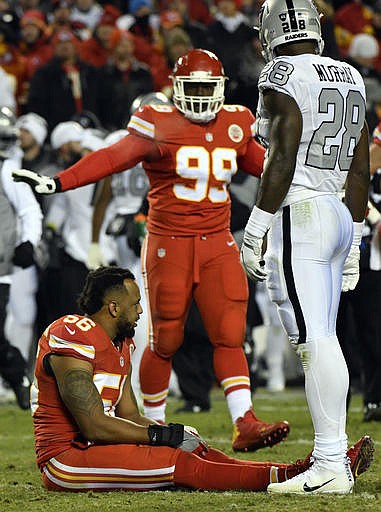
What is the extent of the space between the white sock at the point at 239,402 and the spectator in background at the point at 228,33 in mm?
5941

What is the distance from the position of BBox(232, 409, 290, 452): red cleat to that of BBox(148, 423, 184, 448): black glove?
115cm

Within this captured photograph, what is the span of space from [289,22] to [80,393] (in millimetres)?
1532

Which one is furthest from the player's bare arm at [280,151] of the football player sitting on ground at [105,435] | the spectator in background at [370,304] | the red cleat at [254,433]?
the spectator in background at [370,304]

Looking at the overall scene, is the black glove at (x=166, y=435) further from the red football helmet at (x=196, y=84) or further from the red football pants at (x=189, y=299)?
the red football helmet at (x=196, y=84)

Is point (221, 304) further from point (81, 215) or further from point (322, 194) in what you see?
point (81, 215)

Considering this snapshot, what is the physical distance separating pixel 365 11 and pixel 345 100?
9.04 metres

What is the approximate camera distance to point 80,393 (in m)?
4.48

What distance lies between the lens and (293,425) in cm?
736

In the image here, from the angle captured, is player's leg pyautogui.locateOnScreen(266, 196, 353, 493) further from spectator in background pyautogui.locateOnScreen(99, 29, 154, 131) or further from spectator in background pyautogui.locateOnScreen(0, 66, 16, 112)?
spectator in background pyautogui.locateOnScreen(0, 66, 16, 112)

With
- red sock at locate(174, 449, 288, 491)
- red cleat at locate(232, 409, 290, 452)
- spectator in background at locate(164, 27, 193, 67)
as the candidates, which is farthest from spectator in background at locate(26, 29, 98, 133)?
red sock at locate(174, 449, 288, 491)

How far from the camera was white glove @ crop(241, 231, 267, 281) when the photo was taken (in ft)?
14.7

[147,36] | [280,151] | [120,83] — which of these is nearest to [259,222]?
[280,151]

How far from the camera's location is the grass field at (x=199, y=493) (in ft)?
13.9

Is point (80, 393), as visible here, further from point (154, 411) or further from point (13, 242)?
point (13, 242)
